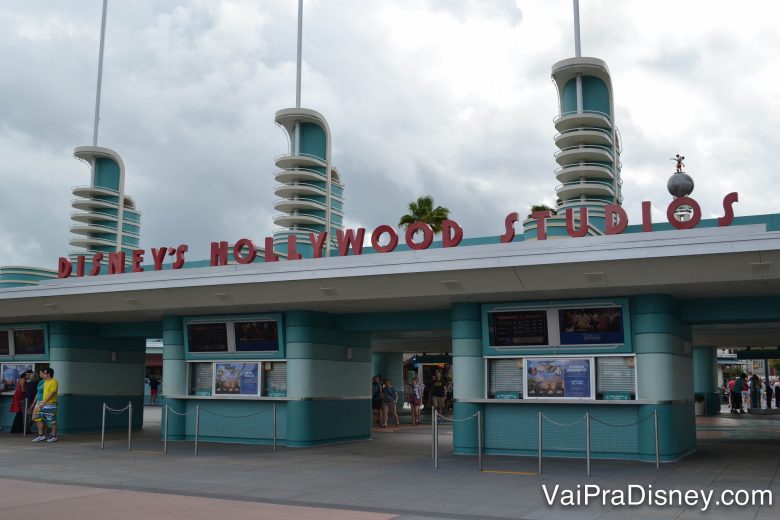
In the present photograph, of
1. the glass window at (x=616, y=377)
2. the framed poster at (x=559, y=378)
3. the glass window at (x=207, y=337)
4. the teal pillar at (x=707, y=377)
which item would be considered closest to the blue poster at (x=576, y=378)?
the framed poster at (x=559, y=378)

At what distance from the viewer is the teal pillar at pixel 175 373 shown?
2116 cm

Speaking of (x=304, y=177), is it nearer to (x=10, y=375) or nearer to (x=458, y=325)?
(x=10, y=375)

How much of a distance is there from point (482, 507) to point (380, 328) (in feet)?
31.4

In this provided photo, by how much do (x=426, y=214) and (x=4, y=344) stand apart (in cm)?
2805

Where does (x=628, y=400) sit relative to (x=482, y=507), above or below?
above

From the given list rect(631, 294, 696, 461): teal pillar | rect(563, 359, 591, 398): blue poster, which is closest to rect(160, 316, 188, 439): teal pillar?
rect(563, 359, 591, 398): blue poster

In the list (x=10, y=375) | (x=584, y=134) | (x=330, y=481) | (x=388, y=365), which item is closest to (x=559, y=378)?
(x=330, y=481)

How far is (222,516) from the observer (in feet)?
33.9

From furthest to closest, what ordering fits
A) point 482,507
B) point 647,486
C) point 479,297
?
point 479,297
point 647,486
point 482,507

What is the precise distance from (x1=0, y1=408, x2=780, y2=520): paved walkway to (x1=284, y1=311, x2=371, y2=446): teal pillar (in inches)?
33.9

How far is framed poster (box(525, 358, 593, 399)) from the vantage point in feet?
54.6

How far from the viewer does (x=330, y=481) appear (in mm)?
13555

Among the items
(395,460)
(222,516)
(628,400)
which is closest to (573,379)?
(628,400)

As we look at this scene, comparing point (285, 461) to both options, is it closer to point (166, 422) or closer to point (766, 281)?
point (166, 422)
